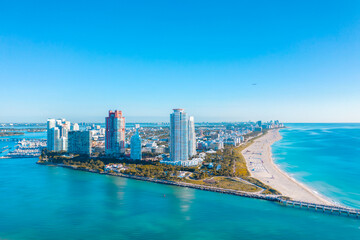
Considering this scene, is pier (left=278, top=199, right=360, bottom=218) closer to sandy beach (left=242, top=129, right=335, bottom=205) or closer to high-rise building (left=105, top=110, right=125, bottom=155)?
sandy beach (left=242, top=129, right=335, bottom=205)

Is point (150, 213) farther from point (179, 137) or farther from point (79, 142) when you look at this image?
point (79, 142)

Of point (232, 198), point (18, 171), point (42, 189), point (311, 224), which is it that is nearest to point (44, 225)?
point (42, 189)

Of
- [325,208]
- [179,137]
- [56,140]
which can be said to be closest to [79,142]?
[56,140]

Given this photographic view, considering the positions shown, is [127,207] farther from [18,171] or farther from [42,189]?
[18,171]

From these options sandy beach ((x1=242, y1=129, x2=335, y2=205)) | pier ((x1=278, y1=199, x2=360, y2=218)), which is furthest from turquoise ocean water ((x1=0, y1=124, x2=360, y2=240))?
sandy beach ((x1=242, y1=129, x2=335, y2=205))

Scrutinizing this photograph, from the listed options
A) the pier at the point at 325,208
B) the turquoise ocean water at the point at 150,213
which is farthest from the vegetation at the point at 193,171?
the turquoise ocean water at the point at 150,213

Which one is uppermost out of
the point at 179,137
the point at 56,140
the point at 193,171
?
the point at 179,137
